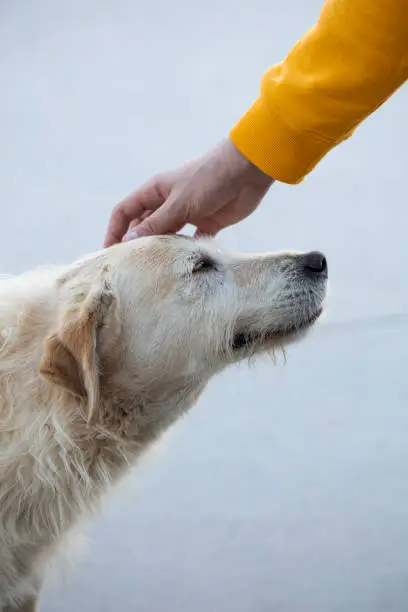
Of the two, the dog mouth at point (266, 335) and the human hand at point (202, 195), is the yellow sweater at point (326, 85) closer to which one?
the human hand at point (202, 195)

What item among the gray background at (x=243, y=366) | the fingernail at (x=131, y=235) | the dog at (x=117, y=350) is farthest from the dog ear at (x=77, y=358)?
the gray background at (x=243, y=366)

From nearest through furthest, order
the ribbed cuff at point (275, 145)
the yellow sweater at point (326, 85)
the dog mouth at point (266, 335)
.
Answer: the yellow sweater at point (326, 85) → the ribbed cuff at point (275, 145) → the dog mouth at point (266, 335)

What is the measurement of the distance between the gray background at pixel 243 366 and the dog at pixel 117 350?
0.14 m

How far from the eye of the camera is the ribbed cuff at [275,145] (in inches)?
40.0

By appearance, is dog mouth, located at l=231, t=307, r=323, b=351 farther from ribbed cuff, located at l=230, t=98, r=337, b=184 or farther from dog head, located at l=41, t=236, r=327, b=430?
ribbed cuff, located at l=230, t=98, r=337, b=184

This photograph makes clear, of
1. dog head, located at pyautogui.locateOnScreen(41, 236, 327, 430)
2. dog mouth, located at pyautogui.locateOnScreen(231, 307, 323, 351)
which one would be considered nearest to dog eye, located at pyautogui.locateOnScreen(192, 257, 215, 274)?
dog head, located at pyautogui.locateOnScreen(41, 236, 327, 430)

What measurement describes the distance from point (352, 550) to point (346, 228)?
1.40m

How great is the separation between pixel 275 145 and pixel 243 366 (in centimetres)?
132

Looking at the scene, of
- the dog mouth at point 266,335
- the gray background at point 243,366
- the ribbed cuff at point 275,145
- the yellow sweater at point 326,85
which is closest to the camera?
the yellow sweater at point 326,85

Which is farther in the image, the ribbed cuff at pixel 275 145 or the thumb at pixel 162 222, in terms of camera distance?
the thumb at pixel 162 222

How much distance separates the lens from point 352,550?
1629mm

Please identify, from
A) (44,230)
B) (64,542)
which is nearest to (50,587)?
(64,542)

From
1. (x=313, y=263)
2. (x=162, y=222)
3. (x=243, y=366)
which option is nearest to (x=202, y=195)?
(x=162, y=222)

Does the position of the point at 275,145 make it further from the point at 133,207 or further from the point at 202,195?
the point at 133,207
